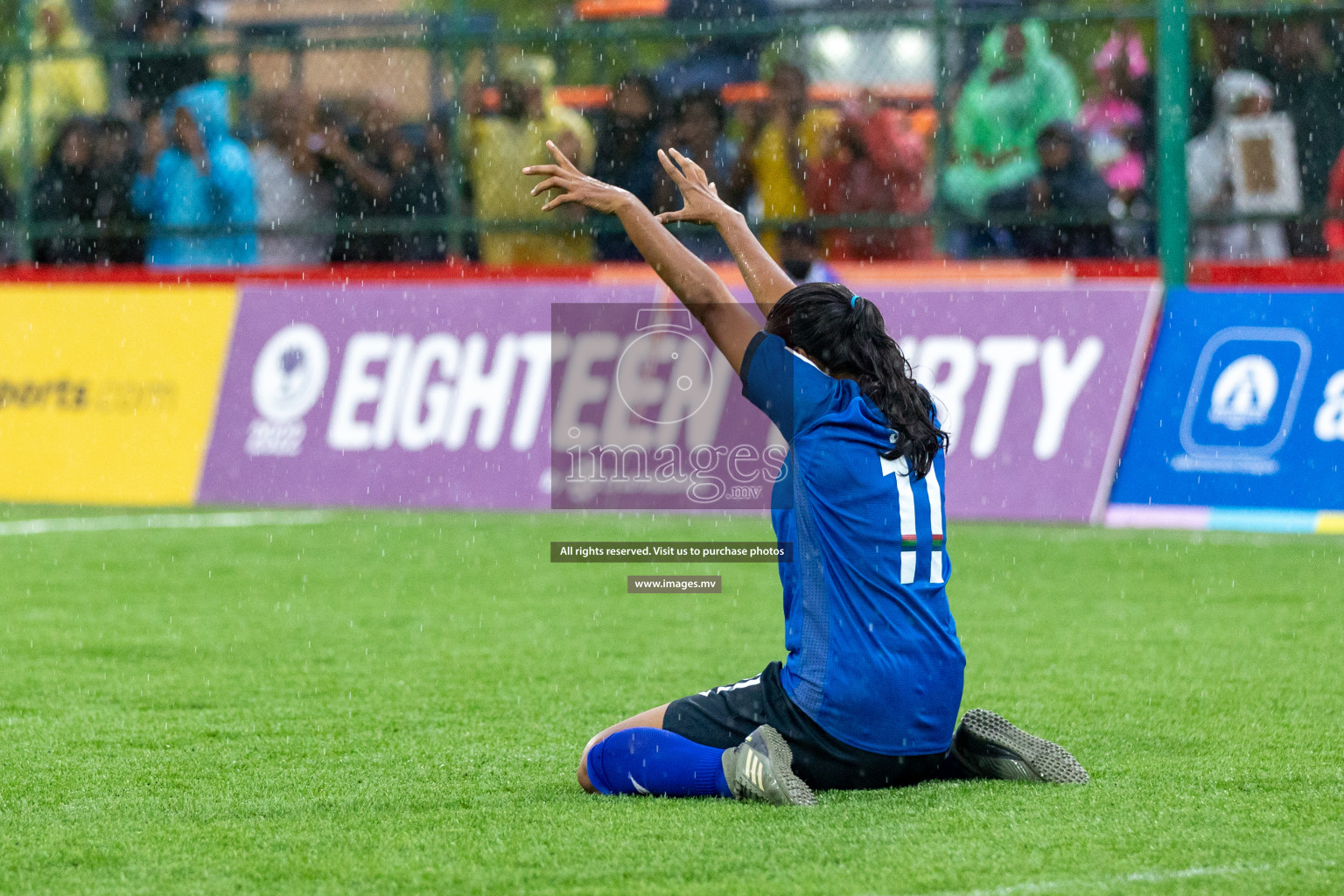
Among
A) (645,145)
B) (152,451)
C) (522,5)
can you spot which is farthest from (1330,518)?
(522,5)

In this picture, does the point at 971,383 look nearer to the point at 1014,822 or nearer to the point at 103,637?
the point at 103,637

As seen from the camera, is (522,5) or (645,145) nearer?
(645,145)

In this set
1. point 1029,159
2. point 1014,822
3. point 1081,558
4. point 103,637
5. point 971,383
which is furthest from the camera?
point 1029,159

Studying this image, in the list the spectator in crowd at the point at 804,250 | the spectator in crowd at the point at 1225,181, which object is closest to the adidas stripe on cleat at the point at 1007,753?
the spectator in crowd at the point at 804,250

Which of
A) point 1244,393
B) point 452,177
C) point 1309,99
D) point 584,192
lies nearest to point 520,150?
point 452,177

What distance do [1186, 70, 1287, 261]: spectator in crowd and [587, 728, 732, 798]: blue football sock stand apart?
8.24 metres

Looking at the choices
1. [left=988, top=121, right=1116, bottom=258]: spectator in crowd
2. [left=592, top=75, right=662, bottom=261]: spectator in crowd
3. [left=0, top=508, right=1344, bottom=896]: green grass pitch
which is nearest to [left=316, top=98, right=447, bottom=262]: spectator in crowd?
[left=592, top=75, right=662, bottom=261]: spectator in crowd

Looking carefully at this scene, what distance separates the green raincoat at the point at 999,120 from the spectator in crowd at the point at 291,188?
4692 millimetres

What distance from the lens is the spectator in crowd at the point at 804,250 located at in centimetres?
1191

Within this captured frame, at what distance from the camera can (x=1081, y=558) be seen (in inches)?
403

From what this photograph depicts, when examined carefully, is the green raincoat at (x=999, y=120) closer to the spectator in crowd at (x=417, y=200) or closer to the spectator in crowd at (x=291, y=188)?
the spectator in crowd at (x=417, y=200)

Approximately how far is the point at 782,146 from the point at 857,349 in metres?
8.86

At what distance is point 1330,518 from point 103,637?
648 centimetres

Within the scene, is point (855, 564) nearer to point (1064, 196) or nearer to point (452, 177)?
point (1064, 196)
